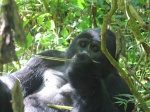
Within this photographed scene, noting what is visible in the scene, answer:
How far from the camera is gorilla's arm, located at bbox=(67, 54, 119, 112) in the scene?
7.70 ft

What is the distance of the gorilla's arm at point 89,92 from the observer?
92.4 inches

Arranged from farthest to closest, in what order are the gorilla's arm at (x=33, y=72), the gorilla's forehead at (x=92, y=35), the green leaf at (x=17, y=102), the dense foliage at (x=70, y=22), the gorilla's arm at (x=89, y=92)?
the dense foliage at (x=70, y=22), the gorilla's arm at (x=33, y=72), the gorilla's forehead at (x=92, y=35), the gorilla's arm at (x=89, y=92), the green leaf at (x=17, y=102)

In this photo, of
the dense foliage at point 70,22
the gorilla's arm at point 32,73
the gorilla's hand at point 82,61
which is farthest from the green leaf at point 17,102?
the dense foliage at point 70,22

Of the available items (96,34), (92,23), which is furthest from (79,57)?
(92,23)

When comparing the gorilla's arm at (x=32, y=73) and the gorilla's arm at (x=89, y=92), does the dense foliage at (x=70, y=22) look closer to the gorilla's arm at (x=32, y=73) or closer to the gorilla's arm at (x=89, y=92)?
the gorilla's arm at (x=32, y=73)

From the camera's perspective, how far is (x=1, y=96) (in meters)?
2.35

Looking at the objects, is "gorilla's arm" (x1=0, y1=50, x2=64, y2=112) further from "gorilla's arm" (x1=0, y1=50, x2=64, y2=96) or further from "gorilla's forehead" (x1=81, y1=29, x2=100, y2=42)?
"gorilla's forehead" (x1=81, y1=29, x2=100, y2=42)

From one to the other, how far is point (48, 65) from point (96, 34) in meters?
0.55

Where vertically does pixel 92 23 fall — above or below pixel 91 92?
above

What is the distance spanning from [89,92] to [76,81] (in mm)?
137

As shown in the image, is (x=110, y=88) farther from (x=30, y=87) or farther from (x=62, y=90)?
(x=30, y=87)

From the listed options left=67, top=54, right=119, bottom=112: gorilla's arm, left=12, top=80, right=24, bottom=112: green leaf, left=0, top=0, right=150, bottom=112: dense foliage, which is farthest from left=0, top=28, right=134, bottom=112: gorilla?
left=12, top=80, right=24, bottom=112: green leaf

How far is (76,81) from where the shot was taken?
94.0 inches

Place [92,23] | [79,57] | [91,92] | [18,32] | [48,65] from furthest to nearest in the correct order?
[92,23], [48,65], [91,92], [79,57], [18,32]
